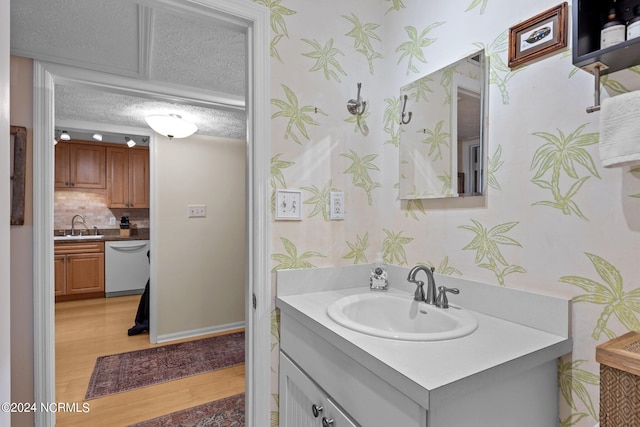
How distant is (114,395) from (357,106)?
242cm

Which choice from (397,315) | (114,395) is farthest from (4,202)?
(114,395)

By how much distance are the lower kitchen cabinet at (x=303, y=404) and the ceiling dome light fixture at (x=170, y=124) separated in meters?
2.28

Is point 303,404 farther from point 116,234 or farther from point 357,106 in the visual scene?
point 116,234

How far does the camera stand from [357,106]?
1.45 m

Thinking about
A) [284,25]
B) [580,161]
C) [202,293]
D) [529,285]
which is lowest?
[202,293]

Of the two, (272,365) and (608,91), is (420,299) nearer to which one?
(272,365)

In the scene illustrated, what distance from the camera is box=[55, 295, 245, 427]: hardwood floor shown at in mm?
1911

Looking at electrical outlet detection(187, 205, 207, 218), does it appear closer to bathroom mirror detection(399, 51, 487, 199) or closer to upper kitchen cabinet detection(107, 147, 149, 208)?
upper kitchen cabinet detection(107, 147, 149, 208)

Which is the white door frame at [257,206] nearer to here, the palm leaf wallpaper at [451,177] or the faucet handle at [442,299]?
the palm leaf wallpaper at [451,177]

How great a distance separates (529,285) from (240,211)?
3016 mm

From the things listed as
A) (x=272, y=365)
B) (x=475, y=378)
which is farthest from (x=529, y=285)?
(x=272, y=365)

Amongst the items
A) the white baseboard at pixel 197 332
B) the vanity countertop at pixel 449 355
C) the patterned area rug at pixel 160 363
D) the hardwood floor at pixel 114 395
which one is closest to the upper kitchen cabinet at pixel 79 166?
the hardwood floor at pixel 114 395

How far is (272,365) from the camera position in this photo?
1.28 meters

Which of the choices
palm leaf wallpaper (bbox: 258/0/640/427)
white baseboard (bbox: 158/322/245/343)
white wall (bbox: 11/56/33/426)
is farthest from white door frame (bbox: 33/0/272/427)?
white baseboard (bbox: 158/322/245/343)
